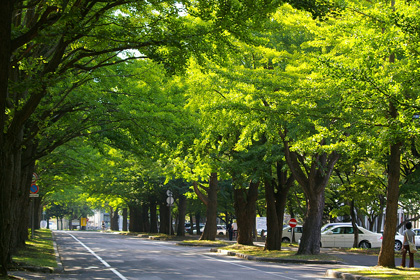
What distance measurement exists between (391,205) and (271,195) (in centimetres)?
1167

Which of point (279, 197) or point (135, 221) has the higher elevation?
point (279, 197)

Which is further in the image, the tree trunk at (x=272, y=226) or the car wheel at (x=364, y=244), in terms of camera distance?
the car wheel at (x=364, y=244)

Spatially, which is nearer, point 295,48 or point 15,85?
point 15,85

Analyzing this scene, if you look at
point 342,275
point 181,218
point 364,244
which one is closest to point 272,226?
point 364,244

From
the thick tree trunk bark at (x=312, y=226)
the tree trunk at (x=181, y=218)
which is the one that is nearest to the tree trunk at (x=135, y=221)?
the tree trunk at (x=181, y=218)

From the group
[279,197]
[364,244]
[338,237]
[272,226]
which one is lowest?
[364,244]

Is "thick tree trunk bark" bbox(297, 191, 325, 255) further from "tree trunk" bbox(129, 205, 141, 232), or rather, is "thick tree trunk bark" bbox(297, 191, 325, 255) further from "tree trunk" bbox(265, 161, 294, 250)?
"tree trunk" bbox(129, 205, 141, 232)

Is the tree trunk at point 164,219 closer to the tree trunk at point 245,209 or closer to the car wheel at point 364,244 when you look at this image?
the car wheel at point 364,244

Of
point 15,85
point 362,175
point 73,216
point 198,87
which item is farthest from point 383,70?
point 73,216

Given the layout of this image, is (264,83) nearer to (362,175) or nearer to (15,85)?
(15,85)

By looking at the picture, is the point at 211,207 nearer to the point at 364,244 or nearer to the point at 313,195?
the point at 364,244

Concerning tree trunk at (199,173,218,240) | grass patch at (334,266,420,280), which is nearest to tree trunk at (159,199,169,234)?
tree trunk at (199,173,218,240)

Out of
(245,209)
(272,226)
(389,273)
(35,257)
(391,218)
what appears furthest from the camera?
(245,209)

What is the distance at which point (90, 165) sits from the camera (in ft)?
114
